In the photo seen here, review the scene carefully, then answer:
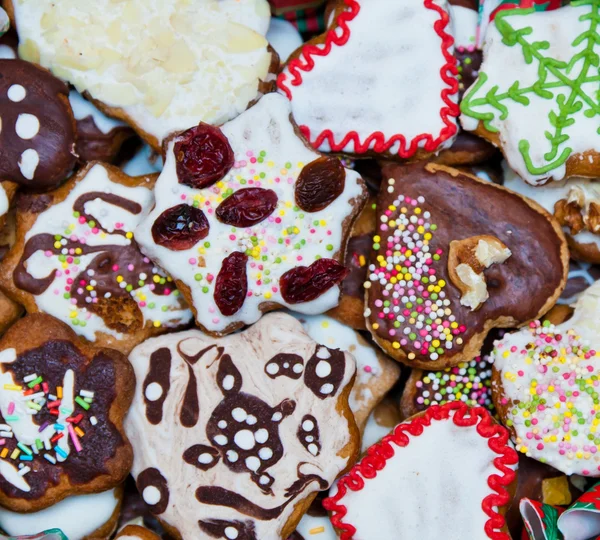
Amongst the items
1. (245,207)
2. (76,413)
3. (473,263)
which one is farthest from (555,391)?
(76,413)

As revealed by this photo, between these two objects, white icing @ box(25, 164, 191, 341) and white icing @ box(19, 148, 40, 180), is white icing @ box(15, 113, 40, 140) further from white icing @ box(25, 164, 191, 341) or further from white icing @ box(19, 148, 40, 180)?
white icing @ box(25, 164, 191, 341)

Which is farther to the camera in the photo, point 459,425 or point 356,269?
point 356,269

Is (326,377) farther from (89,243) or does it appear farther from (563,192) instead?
(563,192)

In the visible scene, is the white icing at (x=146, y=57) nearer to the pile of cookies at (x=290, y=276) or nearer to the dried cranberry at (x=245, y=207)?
the pile of cookies at (x=290, y=276)

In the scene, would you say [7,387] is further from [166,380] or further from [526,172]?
[526,172]

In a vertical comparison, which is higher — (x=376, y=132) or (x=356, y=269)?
(x=376, y=132)

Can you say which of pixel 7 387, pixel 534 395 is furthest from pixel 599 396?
pixel 7 387
